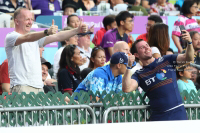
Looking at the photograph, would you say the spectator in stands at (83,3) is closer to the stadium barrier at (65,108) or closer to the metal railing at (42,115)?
the stadium barrier at (65,108)

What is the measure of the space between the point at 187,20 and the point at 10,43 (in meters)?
4.83

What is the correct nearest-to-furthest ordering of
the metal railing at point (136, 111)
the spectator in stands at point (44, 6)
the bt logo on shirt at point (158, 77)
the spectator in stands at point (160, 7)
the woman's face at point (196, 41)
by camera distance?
the metal railing at point (136, 111)
the bt logo on shirt at point (158, 77)
the woman's face at point (196, 41)
the spectator in stands at point (44, 6)
the spectator in stands at point (160, 7)

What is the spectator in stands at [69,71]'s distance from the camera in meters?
6.92

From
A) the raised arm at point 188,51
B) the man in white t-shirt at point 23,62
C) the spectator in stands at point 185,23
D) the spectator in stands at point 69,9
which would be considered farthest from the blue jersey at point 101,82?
the spectator in stands at point 69,9

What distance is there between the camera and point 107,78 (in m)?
5.70

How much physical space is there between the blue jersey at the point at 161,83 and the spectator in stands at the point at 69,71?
5.95 feet

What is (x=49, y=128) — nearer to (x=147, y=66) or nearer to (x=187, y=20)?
(x=147, y=66)

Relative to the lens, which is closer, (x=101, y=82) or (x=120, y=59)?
(x=101, y=82)

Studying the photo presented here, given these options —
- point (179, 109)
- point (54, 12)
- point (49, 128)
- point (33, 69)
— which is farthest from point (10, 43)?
point (54, 12)

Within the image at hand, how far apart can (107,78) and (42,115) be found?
3.73 feet

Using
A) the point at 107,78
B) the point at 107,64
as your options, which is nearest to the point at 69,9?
the point at 107,64

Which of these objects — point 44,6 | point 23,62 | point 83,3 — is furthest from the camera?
point 83,3

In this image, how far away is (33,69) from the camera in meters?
6.02

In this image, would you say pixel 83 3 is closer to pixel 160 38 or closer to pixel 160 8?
pixel 160 8
